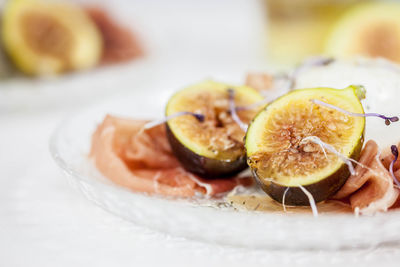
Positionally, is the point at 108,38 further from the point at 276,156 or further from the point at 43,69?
the point at 276,156

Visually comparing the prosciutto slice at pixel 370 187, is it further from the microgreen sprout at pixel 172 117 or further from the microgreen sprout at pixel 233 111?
the microgreen sprout at pixel 172 117

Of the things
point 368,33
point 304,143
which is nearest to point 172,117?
point 304,143

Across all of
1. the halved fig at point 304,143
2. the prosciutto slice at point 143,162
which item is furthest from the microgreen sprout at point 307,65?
the prosciutto slice at point 143,162

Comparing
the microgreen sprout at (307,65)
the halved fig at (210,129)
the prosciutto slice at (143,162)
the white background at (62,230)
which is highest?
the microgreen sprout at (307,65)

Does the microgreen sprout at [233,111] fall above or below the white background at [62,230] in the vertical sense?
above

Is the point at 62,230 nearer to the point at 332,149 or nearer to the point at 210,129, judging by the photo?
the point at 210,129

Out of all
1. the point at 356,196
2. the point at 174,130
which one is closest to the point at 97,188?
the point at 174,130

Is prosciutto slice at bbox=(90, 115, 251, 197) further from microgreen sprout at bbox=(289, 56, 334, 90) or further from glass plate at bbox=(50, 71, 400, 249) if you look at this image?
microgreen sprout at bbox=(289, 56, 334, 90)
